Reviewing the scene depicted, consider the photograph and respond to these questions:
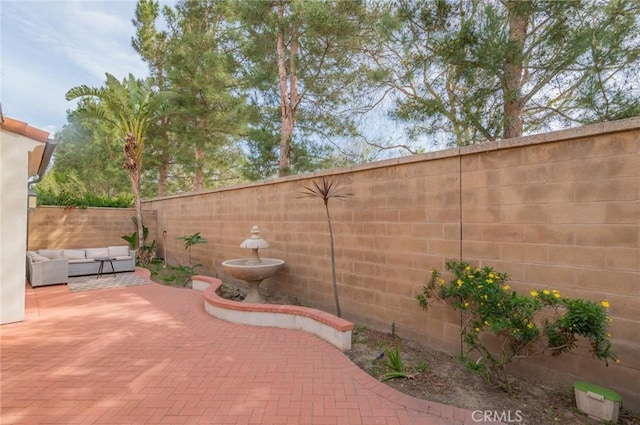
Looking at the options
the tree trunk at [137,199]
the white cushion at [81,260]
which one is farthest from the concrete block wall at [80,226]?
the white cushion at [81,260]

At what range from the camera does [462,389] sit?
11.4 feet

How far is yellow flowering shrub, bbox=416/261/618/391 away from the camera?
9.05 feet

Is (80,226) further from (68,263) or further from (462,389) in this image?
(462,389)

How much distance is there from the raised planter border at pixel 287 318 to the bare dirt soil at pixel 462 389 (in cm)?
33

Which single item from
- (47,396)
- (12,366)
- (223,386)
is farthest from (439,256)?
(12,366)

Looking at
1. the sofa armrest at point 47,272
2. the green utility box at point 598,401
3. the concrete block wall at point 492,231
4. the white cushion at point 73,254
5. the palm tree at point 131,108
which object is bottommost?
the green utility box at point 598,401

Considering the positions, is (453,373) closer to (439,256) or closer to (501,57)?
(439,256)

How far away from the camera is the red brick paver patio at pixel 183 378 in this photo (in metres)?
3.01

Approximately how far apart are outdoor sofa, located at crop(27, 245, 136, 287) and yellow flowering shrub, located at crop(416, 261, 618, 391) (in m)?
10.3

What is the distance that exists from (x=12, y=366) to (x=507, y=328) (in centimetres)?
608

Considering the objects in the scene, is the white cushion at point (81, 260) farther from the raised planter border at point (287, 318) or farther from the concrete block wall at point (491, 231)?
the concrete block wall at point (491, 231)

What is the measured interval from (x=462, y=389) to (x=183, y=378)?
10.7 ft

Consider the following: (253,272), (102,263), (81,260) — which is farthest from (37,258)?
(253,272)

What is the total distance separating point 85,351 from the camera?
4.50 meters
